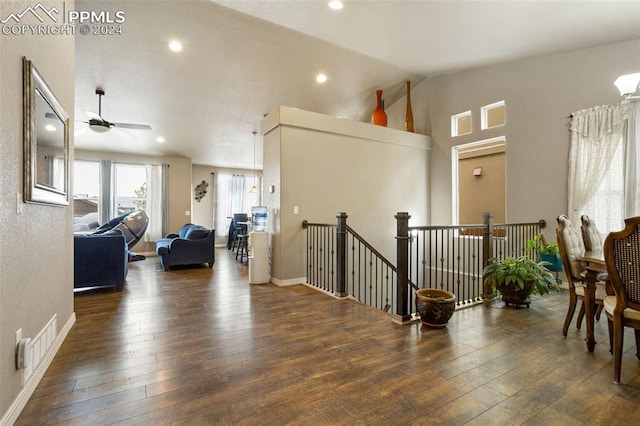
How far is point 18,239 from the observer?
1601 millimetres

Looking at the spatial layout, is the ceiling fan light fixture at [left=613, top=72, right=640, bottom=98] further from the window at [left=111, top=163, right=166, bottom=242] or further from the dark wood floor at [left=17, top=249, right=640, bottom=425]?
the window at [left=111, top=163, right=166, bottom=242]

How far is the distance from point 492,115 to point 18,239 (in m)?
6.43

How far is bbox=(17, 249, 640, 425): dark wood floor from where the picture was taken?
1.59 meters

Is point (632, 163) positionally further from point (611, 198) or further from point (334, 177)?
point (334, 177)

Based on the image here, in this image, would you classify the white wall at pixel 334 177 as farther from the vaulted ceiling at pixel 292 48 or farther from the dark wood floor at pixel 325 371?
the dark wood floor at pixel 325 371

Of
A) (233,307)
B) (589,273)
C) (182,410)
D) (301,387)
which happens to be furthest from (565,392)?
(233,307)

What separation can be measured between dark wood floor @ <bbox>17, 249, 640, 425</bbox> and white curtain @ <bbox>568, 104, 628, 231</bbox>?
1787mm

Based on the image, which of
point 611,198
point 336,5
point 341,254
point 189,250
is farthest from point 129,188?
point 611,198

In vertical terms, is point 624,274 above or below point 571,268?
above

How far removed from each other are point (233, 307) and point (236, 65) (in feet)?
12.1

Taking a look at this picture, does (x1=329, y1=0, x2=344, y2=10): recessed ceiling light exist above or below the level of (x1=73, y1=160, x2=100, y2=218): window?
above

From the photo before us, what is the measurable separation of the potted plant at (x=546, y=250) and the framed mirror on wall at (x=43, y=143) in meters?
5.46

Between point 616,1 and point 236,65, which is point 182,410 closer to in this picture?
point 236,65

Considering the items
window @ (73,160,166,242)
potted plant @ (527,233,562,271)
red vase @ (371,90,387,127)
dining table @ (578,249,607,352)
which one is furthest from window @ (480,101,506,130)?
window @ (73,160,166,242)
